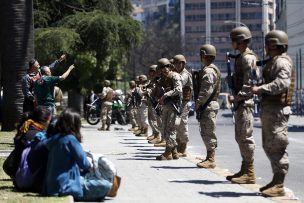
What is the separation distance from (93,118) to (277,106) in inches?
1203

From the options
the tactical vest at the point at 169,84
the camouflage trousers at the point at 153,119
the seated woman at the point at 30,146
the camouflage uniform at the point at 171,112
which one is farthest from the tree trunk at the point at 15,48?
the seated woman at the point at 30,146

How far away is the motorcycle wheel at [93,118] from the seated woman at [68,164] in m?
30.2

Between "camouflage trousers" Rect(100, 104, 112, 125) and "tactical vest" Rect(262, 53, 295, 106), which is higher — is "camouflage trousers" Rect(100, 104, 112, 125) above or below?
below

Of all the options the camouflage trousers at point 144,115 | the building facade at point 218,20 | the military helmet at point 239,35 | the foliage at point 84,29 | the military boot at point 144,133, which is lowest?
the military boot at point 144,133

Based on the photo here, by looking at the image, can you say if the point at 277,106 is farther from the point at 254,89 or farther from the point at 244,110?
the point at 244,110

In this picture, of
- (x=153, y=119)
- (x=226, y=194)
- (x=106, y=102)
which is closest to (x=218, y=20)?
(x=106, y=102)

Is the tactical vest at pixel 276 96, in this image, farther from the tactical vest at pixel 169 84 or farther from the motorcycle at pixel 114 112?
the motorcycle at pixel 114 112

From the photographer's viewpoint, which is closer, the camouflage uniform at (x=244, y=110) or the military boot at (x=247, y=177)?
the camouflage uniform at (x=244, y=110)

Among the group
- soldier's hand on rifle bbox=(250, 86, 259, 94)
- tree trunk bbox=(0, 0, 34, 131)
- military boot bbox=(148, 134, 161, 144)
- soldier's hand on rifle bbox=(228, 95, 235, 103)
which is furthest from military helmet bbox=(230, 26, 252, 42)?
tree trunk bbox=(0, 0, 34, 131)

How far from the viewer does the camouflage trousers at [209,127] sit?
48.4 ft

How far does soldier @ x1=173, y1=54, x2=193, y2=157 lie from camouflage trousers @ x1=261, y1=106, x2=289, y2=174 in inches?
261

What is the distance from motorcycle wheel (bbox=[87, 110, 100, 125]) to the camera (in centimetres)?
4091

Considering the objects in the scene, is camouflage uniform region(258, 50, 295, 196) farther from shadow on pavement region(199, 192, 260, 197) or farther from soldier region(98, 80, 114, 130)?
soldier region(98, 80, 114, 130)

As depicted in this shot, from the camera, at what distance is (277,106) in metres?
11.0
